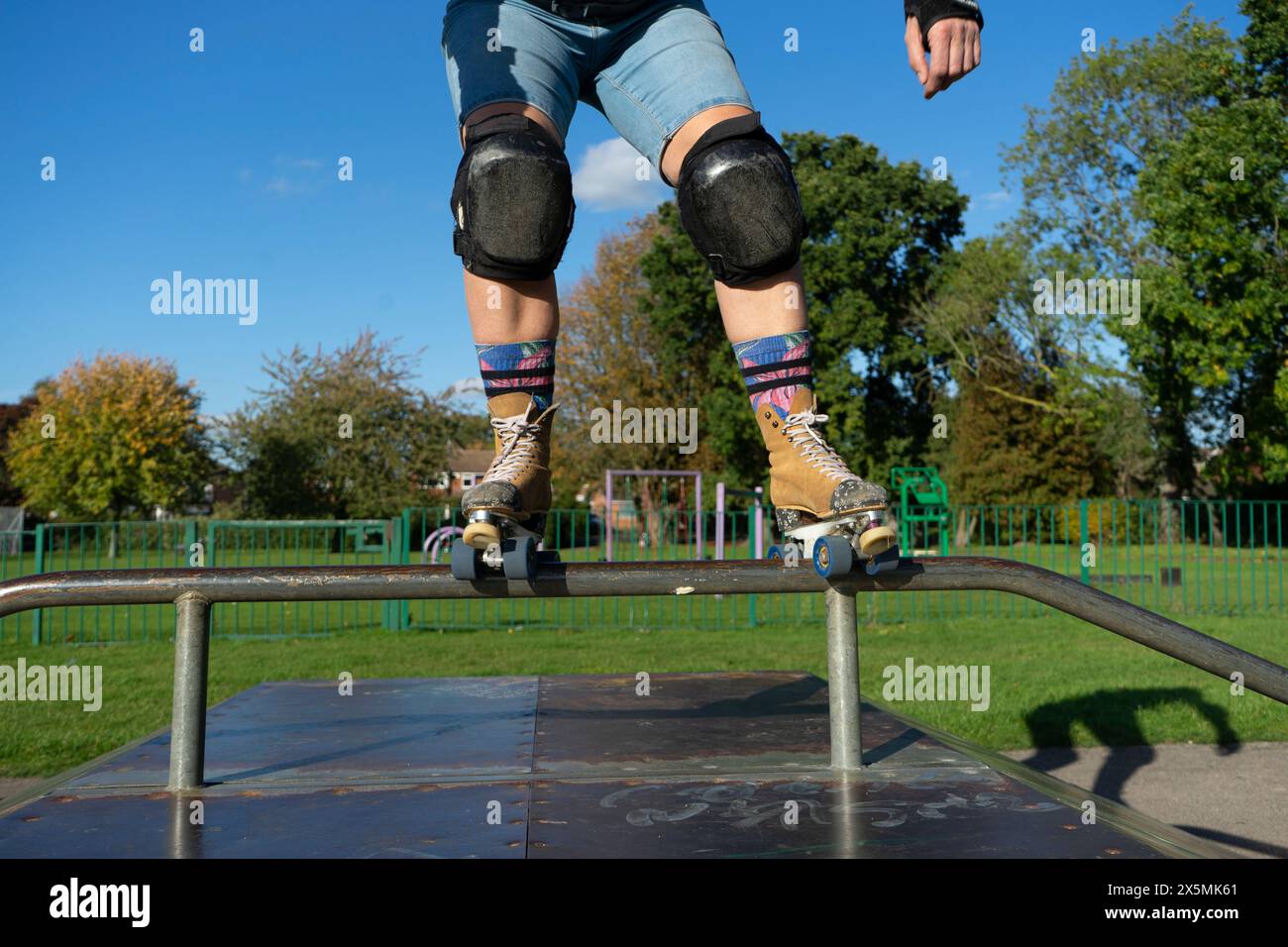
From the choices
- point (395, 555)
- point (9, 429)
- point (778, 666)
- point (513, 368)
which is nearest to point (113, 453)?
point (9, 429)

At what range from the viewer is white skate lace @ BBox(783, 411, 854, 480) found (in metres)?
1.95

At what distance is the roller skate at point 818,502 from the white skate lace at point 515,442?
49cm

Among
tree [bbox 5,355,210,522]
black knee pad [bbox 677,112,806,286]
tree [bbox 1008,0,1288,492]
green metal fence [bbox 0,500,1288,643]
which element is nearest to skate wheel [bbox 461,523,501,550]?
black knee pad [bbox 677,112,806,286]

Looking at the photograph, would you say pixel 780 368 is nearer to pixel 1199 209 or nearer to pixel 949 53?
pixel 949 53

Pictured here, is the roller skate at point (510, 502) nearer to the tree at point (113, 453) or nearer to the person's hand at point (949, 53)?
the person's hand at point (949, 53)

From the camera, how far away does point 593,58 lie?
2.20 meters

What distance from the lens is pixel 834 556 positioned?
1694mm

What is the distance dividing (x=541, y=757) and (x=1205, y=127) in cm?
2276

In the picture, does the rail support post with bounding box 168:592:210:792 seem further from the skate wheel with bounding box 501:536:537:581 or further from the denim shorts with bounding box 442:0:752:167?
the denim shorts with bounding box 442:0:752:167

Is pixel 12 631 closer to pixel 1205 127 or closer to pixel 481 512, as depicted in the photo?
pixel 481 512

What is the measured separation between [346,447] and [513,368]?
2929 centimetres

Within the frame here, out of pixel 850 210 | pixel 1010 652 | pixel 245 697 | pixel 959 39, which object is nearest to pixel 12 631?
pixel 245 697

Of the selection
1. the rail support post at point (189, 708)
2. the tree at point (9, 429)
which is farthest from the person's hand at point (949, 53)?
the tree at point (9, 429)

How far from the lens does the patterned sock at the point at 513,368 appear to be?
6.97 ft
